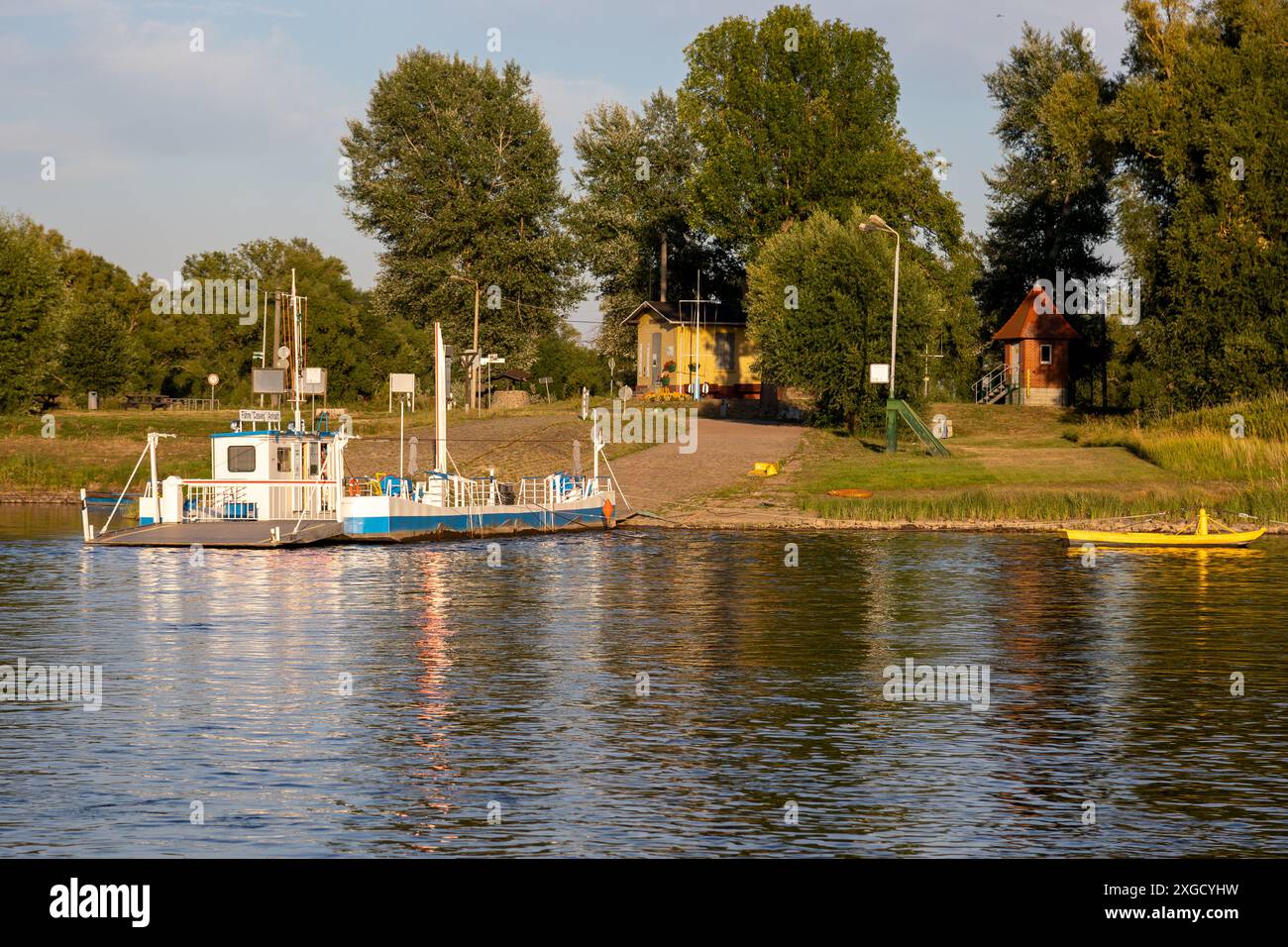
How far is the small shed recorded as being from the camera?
92.3m

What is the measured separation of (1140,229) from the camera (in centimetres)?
7656

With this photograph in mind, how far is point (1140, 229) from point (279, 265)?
299 feet

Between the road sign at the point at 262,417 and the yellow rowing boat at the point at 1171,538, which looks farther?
the road sign at the point at 262,417

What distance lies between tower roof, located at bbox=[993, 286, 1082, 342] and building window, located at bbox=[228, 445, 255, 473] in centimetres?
5484

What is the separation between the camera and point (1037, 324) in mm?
92812

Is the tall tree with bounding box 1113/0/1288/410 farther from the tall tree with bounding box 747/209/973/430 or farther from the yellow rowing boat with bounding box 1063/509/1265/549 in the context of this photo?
the yellow rowing boat with bounding box 1063/509/1265/549

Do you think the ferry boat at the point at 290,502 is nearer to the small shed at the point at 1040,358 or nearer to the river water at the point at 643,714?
the river water at the point at 643,714

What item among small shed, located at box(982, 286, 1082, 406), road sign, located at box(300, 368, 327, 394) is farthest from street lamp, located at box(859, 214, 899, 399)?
small shed, located at box(982, 286, 1082, 406)

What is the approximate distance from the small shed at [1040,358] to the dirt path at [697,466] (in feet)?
75.3

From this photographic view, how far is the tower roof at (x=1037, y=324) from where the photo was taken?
9225 cm

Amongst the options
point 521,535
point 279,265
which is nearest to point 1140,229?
point 521,535

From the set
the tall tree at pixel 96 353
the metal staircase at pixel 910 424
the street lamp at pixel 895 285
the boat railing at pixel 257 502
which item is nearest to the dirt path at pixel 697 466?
the metal staircase at pixel 910 424

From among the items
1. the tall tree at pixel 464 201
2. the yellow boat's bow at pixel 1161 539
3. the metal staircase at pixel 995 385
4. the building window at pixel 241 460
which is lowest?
the yellow boat's bow at pixel 1161 539

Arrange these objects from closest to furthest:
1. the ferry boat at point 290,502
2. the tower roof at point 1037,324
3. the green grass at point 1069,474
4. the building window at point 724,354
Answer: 1. the ferry boat at point 290,502
2. the green grass at point 1069,474
3. the tower roof at point 1037,324
4. the building window at point 724,354
